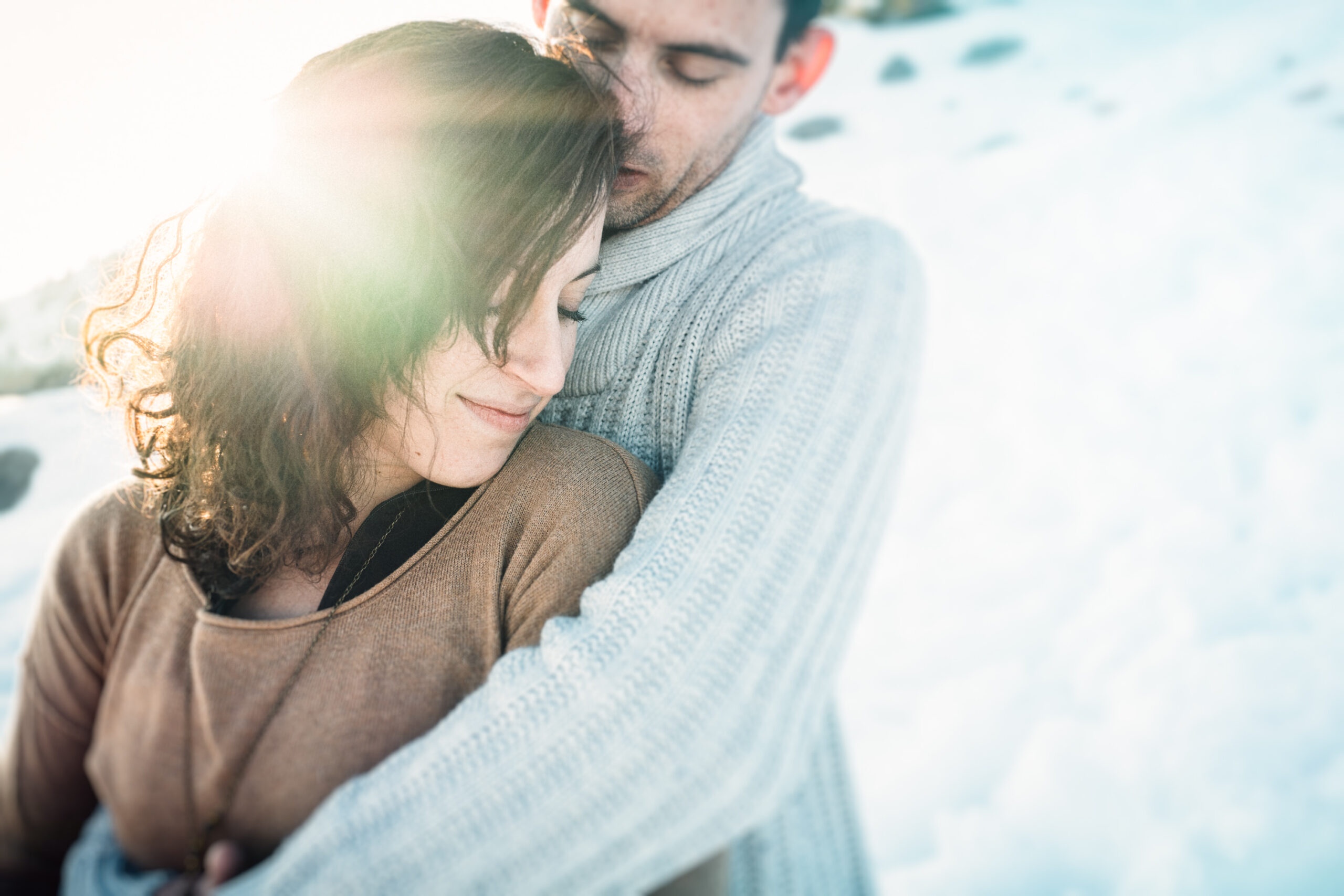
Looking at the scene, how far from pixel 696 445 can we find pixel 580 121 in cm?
51

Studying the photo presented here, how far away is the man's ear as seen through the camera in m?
1.72

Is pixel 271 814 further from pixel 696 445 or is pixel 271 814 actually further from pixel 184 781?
pixel 696 445

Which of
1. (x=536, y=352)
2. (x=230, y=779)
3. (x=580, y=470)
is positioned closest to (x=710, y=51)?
(x=536, y=352)

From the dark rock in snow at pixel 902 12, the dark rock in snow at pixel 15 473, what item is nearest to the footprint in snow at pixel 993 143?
the dark rock in snow at pixel 902 12

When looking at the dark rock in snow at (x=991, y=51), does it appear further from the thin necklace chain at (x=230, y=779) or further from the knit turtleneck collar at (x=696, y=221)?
the thin necklace chain at (x=230, y=779)

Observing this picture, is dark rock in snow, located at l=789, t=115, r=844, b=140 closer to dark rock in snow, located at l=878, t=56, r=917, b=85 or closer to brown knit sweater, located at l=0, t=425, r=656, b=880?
dark rock in snow, located at l=878, t=56, r=917, b=85

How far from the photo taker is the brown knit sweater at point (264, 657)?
103 cm

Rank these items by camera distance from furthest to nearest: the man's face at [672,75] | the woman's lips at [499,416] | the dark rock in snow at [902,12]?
the dark rock in snow at [902,12]
the man's face at [672,75]
the woman's lips at [499,416]

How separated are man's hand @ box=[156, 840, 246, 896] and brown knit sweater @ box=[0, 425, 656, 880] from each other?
0.13ft

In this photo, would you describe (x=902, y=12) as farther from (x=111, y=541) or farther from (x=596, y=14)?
(x=111, y=541)

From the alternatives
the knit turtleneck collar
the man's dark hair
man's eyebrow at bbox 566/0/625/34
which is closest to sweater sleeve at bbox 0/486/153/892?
the knit turtleneck collar

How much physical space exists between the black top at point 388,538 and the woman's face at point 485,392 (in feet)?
0.17

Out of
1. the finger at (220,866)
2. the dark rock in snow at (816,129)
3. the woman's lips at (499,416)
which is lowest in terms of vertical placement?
the dark rock in snow at (816,129)

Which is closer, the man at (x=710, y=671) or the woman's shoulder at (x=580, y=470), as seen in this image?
the man at (x=710, y=671)
